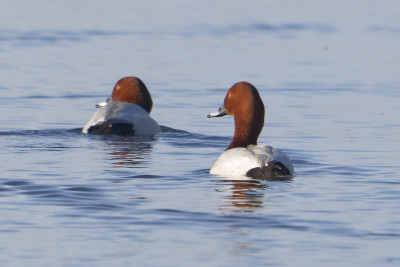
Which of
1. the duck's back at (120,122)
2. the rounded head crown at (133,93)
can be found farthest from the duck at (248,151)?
the rounded head crown at (133,93)

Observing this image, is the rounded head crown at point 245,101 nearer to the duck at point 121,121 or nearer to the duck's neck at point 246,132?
the duck's neck at point 246,132

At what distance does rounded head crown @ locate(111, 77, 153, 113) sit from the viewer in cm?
1711

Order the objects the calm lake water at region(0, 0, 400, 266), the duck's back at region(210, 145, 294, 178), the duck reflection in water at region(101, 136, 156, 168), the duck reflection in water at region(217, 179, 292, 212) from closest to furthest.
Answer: the calm lake water at region(0, 0, 400, 266) < the duck reflection in water at region(217, 179, 292, 212) < the duck's back at region(210, 145, 294, 178) < the duck reflection in water at region(101, 136, 156, 168)

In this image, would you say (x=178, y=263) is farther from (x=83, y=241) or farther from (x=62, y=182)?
(x=62, y=182)

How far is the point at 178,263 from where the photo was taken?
26.2 feet

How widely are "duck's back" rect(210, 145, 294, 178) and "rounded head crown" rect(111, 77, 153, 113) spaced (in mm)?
5344

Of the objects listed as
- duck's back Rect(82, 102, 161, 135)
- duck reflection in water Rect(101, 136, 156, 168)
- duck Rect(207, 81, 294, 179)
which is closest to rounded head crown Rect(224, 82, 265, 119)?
duck Rect(207, 81, 294, 179)

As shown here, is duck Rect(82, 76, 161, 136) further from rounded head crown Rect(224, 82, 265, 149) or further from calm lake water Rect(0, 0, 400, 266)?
rounded head crown Rect(224, 82, 265, 149)

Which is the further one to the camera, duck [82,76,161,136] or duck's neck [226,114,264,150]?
duck [82,76,161,136]

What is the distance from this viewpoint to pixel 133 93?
17.1 meters

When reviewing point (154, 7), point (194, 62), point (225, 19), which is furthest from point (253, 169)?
point (154, 7)

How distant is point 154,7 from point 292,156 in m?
28.1

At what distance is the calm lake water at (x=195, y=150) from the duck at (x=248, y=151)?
143 mm

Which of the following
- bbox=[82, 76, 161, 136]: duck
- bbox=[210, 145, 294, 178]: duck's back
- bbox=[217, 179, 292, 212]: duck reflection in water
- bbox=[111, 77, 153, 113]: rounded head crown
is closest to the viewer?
bbox=[217, 179, 292, 212]: duck reflection in water
